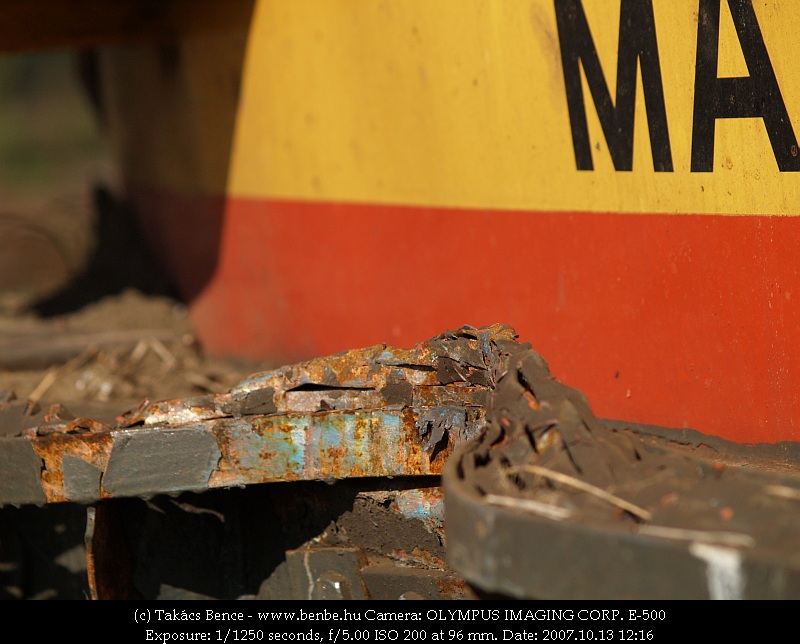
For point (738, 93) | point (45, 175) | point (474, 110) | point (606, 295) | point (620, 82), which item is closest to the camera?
point (738, 93)

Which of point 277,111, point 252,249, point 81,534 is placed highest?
point 277,111

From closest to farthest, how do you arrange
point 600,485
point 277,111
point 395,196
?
point 600,485 < point 395,196 < point 277,111

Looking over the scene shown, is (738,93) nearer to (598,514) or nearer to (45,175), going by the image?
(598,514)

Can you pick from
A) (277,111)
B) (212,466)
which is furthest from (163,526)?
(277,111)

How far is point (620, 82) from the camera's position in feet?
8.55

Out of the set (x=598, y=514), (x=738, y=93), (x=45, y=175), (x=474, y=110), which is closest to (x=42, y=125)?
(x=45, y=175)

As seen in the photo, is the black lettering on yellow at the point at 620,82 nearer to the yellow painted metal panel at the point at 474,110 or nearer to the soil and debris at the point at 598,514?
the yellow painted metal panel at the point at 474,110

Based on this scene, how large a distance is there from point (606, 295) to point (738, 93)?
75 cm

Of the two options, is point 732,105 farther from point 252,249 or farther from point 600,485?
point 252,249

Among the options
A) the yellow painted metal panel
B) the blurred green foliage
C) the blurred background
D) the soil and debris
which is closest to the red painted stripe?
the yellow painted metal panel

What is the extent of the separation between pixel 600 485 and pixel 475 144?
1793 mm

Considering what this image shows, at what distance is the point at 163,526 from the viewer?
2.68m

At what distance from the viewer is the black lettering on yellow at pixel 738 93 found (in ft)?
7.19

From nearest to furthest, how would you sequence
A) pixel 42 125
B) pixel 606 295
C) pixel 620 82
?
pixel 620 82 → pixel 606 295 → pixel 42 125
